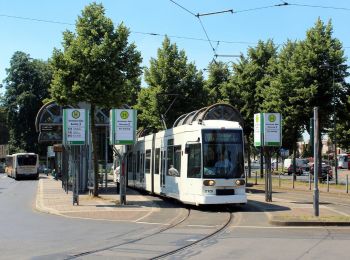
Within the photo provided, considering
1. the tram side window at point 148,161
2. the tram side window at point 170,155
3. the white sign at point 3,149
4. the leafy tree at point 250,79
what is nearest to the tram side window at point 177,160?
the tram side window at point 170,155

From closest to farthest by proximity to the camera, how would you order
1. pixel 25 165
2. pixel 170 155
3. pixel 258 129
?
pixel 170 155 < pixel 258 129 < pixel 25 165

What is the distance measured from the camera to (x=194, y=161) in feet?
65.5

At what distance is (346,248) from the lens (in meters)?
11.3

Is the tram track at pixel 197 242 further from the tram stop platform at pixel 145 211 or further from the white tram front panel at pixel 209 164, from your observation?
the white tram front panel at pixel 209 164

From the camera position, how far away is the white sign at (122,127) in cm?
2267

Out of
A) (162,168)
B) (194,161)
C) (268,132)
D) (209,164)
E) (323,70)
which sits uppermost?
(323,70)

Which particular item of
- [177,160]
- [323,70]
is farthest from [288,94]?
[177,160]

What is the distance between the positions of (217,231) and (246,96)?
34508 millimetres

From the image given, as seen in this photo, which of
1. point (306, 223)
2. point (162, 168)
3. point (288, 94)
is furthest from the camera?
point (288, 94)

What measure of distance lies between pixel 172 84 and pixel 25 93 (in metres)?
44.8

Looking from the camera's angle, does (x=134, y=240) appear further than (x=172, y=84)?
No

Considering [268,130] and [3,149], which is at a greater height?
[3,149]

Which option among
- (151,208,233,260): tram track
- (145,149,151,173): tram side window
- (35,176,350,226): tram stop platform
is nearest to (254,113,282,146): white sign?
(35,176,350,226): tram stop platform

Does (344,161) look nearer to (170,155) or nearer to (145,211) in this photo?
(170,155)
